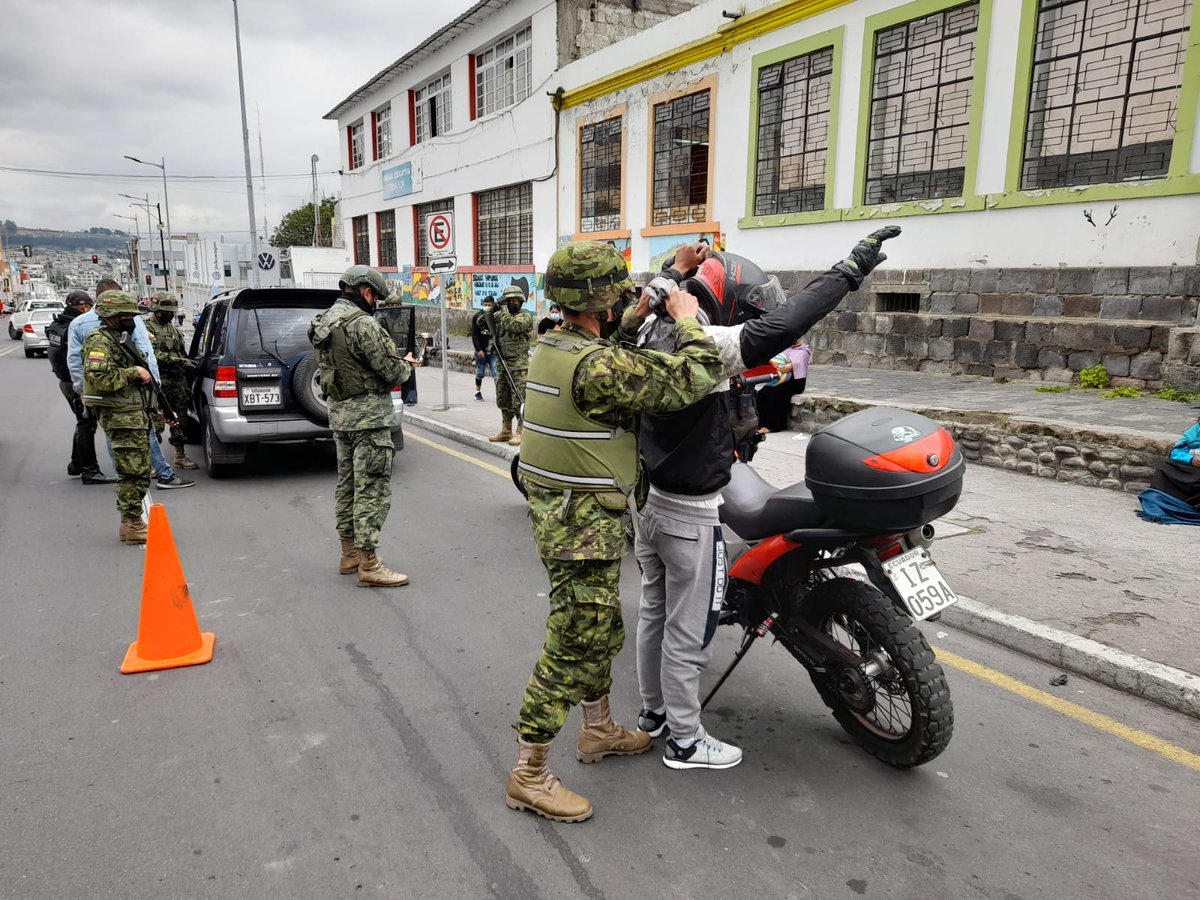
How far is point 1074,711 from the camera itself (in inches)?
139

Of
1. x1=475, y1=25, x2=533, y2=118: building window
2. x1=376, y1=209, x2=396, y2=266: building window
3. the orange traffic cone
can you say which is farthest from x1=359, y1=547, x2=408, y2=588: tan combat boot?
x1=376, y1=209, x2=396, y2=266: building window

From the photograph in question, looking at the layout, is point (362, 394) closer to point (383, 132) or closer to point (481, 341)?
point (481, 341)

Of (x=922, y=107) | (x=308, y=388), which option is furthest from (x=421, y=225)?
(x=308, y=388)

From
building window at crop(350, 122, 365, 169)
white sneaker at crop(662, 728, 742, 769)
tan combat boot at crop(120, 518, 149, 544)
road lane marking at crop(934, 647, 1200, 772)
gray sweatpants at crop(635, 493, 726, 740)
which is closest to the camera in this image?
gray sweatpants at crop(635, 493, 726, 740)

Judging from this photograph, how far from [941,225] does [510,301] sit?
6034 millimetres

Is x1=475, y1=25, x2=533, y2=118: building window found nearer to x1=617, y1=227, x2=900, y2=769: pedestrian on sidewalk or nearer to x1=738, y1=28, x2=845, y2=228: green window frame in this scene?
x1=738, y1=28, x2=845, y2=228: green window frame

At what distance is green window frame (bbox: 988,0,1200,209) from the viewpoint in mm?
8695

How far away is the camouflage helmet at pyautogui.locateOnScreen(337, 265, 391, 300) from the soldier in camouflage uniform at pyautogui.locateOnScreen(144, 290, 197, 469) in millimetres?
3655

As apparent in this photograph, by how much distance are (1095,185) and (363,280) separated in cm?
875

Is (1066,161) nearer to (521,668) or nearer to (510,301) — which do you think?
(510,301)

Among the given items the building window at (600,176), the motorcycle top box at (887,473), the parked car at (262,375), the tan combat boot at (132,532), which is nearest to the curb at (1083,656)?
the motorcycle top box at (887,473)

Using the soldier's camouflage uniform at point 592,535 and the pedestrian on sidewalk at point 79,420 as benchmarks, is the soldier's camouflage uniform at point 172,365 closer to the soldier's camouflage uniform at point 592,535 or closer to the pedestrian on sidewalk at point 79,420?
the pedestrian on sidewalk at point 79,420

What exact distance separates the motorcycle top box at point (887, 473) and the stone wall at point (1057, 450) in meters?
3.83

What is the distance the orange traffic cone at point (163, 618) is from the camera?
396cm
